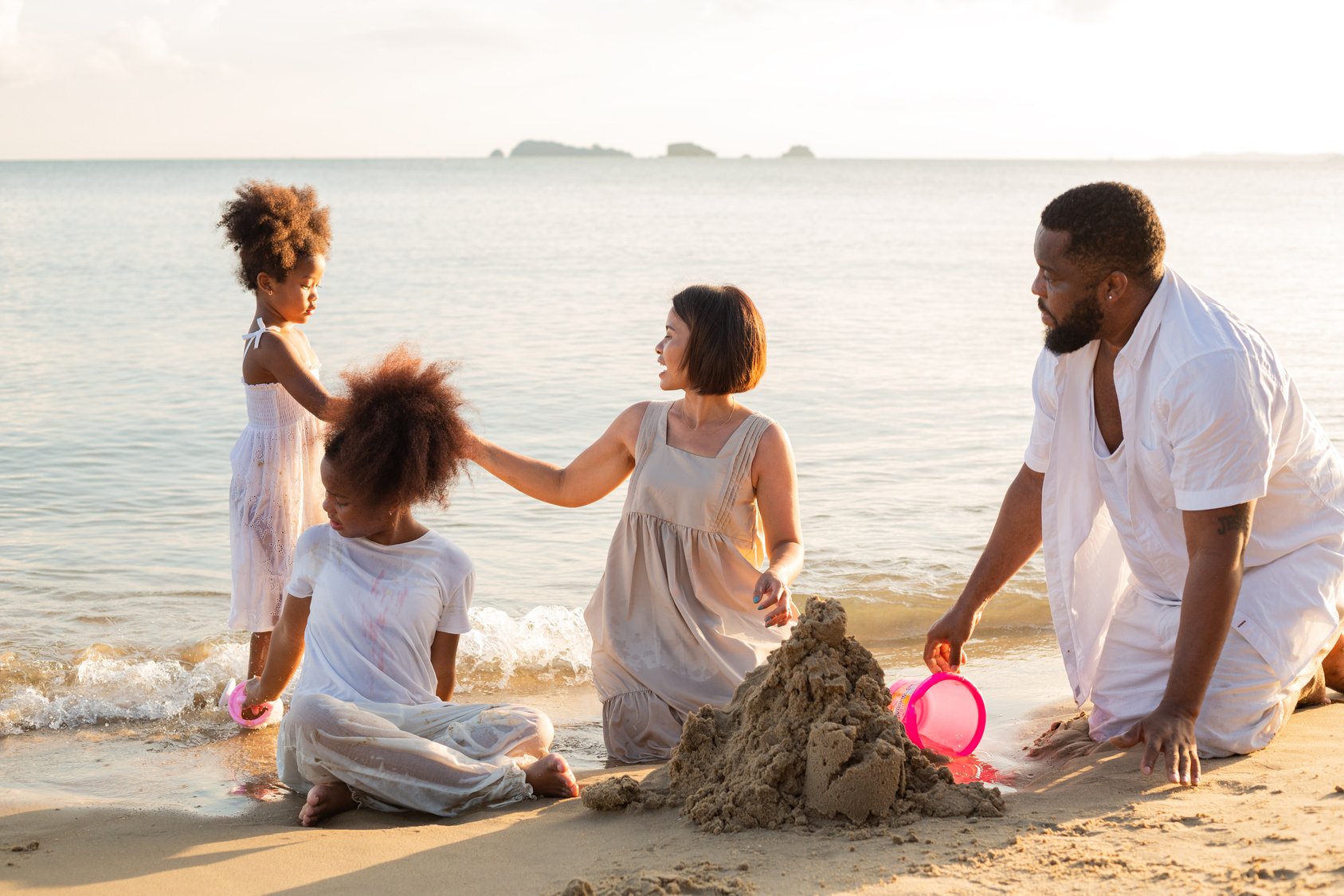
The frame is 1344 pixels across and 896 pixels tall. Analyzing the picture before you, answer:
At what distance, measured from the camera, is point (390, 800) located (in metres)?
3.41

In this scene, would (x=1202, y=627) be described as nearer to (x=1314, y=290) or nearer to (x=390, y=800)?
(x=390, y=800)

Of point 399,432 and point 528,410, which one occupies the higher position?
point 399,432

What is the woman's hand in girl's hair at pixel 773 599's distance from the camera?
3529 mm

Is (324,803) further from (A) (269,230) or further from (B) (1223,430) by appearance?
(B) (1223,430)

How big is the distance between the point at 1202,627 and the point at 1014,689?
193 centimetres

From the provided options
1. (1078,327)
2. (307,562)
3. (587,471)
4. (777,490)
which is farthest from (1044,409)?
(307,562)

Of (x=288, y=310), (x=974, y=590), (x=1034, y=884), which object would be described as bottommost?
(x=1034, y=884)

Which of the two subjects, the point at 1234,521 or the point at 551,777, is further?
the point at 551,777

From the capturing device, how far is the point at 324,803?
338 cm

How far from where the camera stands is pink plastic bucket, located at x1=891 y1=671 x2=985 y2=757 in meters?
3.78

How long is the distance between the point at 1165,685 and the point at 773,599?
124 cm

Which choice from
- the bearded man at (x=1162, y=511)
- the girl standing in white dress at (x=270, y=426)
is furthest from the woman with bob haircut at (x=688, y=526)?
the girl standing in white dress at (x=270, y=426)

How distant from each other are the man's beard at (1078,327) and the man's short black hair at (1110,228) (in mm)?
89

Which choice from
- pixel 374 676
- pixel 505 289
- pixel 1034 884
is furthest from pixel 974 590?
pixel 505 289
